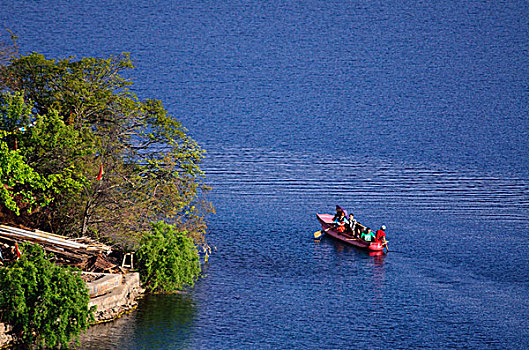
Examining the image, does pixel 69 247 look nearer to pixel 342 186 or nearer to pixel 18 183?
pixel 18 183

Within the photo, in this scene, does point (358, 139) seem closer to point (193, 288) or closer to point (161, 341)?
point (193, 288)

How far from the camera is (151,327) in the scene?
1688 inches

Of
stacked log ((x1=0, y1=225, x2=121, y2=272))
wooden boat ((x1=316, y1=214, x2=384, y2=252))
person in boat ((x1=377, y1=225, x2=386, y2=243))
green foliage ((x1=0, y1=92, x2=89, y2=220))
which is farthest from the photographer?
wooden boat ((x1=316, y1=214, x2=384, y2=252))

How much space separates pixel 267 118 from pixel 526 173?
54567 mm

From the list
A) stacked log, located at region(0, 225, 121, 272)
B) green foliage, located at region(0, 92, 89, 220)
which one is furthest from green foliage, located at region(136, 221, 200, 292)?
green foliage, located at region(0, 92, 89, 220)

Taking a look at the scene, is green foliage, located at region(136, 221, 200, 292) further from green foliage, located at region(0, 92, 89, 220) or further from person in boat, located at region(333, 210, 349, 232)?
person in boat, located at region(333, 210, 349, 232)

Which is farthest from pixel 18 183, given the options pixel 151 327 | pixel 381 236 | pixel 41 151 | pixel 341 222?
pixel 341 222

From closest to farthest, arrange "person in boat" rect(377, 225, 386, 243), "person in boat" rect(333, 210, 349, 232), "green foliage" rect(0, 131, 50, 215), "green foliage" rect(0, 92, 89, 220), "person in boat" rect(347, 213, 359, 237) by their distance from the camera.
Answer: "green foliage" rect(0, 131, 50, 215) → "green foliage" rect(0, 92, 89, 220) → "person in boat" rect(377, 225, 386, 243) → "person in boat" rect(347, 213, 359, 237) → "person in boat" rect(333, 210, 349, 232)

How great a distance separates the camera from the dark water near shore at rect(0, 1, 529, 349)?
4578cm

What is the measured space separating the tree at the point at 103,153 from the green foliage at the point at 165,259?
4.30 ft

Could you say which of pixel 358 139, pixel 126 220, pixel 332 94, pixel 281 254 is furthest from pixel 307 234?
pixel 332 94

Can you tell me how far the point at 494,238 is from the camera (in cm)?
6831

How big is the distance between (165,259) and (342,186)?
46.6m

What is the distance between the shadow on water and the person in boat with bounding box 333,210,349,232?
2067cm
